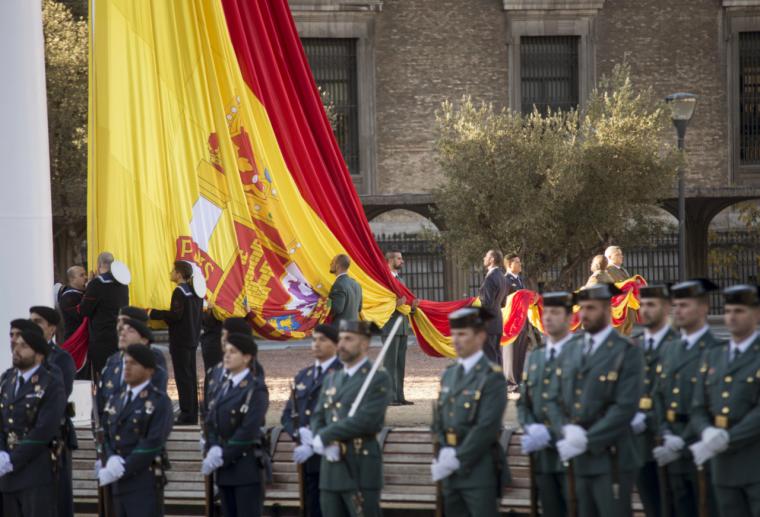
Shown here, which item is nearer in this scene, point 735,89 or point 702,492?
point 702,492

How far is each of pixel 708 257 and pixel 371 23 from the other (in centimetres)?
1123

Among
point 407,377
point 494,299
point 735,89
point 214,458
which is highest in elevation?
point 735,89

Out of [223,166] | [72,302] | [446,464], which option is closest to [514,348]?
[223,166]

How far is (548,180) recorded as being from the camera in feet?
88.3

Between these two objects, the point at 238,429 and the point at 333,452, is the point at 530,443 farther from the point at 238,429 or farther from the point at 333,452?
the point at 238,429

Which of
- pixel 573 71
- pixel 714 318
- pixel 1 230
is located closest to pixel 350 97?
pixel 573 71

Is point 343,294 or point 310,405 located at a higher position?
point 343,294

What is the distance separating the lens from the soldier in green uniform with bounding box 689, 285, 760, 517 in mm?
8383

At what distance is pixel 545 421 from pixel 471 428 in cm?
60

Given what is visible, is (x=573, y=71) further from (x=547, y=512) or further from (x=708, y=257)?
(x=547, y=512)

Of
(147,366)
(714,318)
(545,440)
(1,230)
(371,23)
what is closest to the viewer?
(545,440)

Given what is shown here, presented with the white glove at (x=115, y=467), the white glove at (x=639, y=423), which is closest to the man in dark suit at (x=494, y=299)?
the white glove at (x=639, y=423)

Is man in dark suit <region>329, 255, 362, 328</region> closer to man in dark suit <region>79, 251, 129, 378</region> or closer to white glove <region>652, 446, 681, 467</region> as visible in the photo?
man in dark suit <region>79, 251, 129, 378</region>

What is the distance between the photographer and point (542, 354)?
923cm
